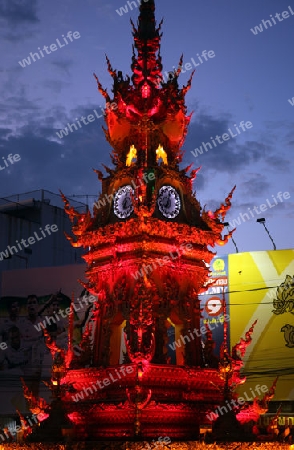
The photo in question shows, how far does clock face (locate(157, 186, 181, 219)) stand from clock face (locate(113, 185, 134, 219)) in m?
0.86

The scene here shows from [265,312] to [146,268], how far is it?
2199 cm

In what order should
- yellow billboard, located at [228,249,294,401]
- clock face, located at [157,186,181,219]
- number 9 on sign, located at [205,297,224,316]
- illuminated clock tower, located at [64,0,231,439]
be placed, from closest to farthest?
illuminated clock tower, located at [64,0,231,439]
clock face, located at [157,186,181,219]
yellow billboard, located at [228,249,294,401]
number 9 on sign, located at [205,297,224,316]

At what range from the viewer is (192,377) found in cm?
1703

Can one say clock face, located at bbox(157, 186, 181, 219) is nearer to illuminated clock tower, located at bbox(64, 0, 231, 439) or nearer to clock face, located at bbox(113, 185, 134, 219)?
illuminated clock tower, located at bbox(64, 0, 231, 439)

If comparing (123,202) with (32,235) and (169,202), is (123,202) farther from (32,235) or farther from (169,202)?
(32,235)

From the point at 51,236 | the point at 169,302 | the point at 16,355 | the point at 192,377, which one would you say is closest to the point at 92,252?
the point at 169,302

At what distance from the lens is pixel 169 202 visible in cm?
1848

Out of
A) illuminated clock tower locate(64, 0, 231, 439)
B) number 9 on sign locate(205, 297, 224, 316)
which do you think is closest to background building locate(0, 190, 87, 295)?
number 9 on sign locate(205, 297, 224, 316)

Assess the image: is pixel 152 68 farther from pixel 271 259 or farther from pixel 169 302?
pixel 271 259

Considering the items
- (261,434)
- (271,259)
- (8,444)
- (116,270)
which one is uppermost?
(271,259)

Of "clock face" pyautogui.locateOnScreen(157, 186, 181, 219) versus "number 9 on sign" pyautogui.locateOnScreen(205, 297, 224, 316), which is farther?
"number 9 on sign" pyautogui.locateOnScreen(205, 297, 224, 316)

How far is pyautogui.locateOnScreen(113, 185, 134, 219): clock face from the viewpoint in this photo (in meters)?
18.3

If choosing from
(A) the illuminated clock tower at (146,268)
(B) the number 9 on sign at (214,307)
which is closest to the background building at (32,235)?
(B) the number 9 on sign at (214,307)

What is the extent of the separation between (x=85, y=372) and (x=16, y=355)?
26.5 m
